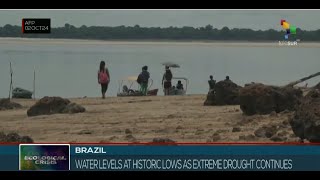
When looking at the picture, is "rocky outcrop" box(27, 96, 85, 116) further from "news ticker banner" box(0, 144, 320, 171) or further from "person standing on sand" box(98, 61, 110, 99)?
"news ticker banner" box(0, 144, 320, 171)

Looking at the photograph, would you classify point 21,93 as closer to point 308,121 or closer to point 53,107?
point 53,107

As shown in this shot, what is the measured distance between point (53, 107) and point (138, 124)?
2478 mm

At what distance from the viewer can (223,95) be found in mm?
11320

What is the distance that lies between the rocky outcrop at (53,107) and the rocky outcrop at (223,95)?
2657 millimetres

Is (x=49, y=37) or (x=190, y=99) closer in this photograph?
(x=49, y=37)

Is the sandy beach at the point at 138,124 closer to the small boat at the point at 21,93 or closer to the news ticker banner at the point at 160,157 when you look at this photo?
the small boat at the point at 21,93


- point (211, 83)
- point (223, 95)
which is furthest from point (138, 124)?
point (223, 95)

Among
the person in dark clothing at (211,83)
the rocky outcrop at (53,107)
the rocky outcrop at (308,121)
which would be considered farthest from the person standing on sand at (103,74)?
the rocky outcrop at (308,121)

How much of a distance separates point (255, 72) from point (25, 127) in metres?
2.98

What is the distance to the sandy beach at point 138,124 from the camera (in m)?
6.92

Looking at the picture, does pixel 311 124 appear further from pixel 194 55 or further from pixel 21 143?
pixel 21 143

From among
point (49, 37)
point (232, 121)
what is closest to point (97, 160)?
point (49, 37)

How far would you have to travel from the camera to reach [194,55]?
7.01 metres

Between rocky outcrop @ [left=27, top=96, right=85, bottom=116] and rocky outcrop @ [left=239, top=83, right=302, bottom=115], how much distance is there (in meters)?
2.69
